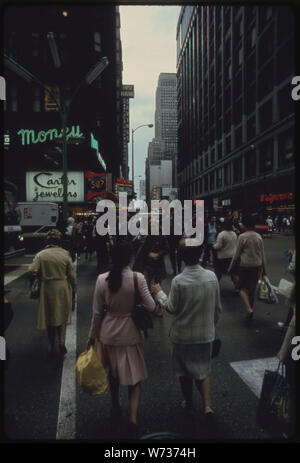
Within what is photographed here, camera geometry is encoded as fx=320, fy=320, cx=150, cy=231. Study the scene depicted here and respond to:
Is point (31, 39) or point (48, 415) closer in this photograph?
point (48, 415)

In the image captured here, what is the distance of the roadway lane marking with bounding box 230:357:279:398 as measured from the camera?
373cm

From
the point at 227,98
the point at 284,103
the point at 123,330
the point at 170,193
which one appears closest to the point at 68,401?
the point at 123,330

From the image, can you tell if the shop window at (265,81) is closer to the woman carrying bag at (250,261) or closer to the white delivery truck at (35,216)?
the white delivery truck at (35,216)

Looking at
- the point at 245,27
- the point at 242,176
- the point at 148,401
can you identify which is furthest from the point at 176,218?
the point at 245,27

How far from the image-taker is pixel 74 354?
4754 mm

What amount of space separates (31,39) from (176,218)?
2715 centimetres

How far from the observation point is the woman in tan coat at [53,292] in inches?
184

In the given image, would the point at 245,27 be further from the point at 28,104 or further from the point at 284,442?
the point at 284,442

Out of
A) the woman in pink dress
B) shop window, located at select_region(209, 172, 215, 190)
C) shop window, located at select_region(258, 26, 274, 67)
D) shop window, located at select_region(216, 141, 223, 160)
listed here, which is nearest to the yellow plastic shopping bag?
the woman in pink dress

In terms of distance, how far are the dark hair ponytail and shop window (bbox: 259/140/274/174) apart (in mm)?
37199

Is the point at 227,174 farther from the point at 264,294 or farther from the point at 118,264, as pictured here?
the point at 118,264

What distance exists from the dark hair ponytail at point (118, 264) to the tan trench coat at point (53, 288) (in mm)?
2020

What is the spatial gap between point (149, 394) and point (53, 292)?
2027mm

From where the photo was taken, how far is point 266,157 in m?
38.3
